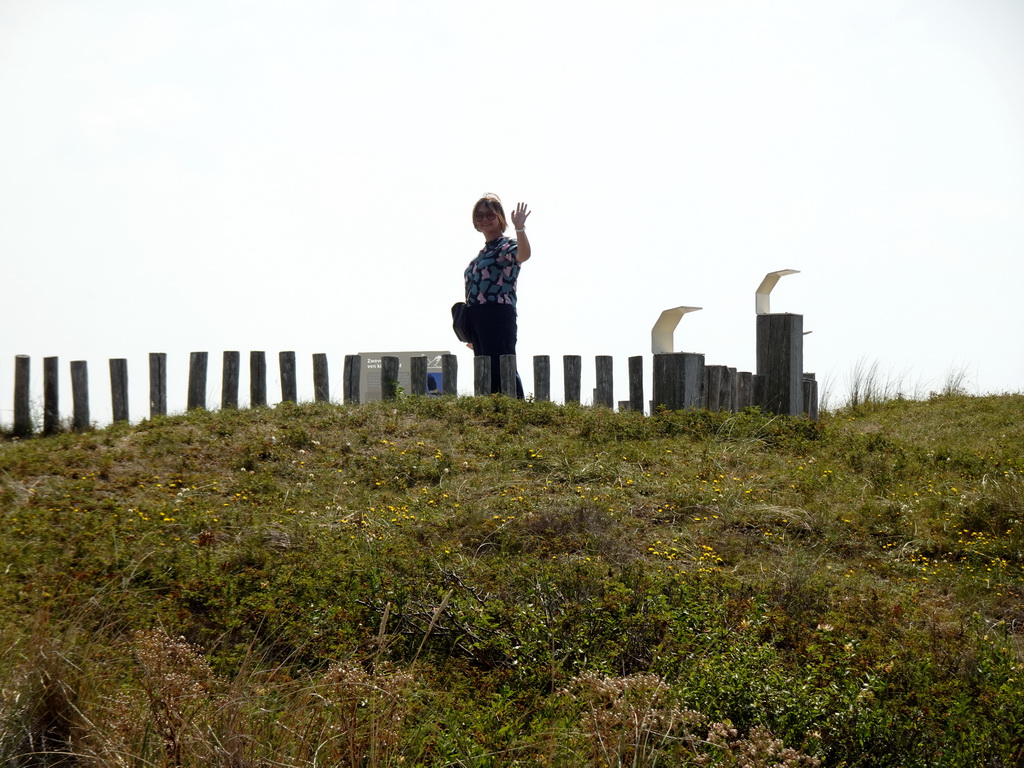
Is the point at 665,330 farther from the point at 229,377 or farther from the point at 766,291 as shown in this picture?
the point at 229,377

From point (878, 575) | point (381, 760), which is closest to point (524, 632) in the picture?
point (381, 760)

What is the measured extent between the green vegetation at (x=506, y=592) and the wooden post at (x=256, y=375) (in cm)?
280

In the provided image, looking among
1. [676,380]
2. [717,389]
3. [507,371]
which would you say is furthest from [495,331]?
[717,389]

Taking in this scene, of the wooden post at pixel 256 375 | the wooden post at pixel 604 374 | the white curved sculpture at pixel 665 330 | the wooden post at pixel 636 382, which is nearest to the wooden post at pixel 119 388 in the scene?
the wooden post at pixel 256 375

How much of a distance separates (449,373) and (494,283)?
5.38 ft

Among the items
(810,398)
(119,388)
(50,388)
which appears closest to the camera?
(810,398)

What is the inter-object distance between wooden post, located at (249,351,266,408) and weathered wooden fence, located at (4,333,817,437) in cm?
1

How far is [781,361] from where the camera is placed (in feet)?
33.2

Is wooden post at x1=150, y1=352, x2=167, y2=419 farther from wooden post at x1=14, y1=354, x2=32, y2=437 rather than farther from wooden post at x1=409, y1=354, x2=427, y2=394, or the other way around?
wooden post at x1=409, y1=354, x2=427, y2=394

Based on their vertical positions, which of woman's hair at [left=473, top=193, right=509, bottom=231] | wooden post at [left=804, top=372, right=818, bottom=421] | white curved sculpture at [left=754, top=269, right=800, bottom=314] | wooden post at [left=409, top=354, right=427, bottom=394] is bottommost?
wooden post at [left=804, top=372, right=818, bottom=421]

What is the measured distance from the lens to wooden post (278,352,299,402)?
12172 mm

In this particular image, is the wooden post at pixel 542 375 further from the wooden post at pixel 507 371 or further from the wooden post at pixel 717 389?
the wooden post at pixel 717 389

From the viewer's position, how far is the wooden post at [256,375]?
12.1 m

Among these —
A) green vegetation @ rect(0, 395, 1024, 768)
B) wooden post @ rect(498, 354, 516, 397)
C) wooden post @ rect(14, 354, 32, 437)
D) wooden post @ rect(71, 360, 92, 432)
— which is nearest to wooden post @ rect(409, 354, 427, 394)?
wooden post @ rect(498, 354, 516, 397)
